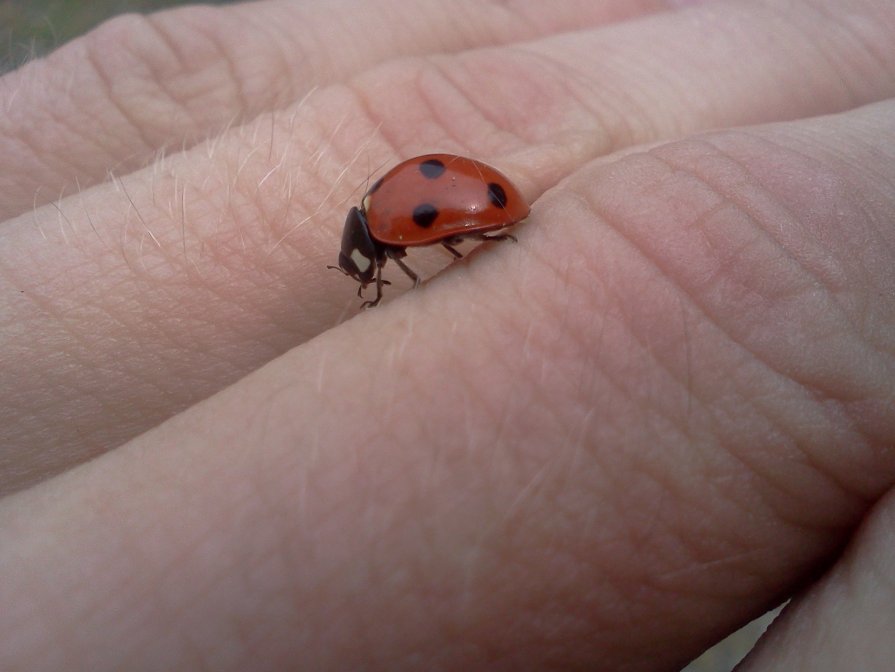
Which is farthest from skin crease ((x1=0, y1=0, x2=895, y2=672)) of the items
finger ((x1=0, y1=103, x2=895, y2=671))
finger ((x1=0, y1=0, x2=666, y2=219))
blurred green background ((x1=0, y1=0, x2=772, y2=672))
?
blurred green background ((x1=0, y1=0, x2=772, y2=672))

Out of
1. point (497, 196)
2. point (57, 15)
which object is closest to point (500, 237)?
point (497, 196)

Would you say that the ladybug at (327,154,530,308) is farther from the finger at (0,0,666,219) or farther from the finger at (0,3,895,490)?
the finger at (0,0,666,219)

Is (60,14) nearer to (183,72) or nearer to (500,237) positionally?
(183,72)

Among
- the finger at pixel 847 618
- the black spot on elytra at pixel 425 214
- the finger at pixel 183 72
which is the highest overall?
the finger at pixel 183 72

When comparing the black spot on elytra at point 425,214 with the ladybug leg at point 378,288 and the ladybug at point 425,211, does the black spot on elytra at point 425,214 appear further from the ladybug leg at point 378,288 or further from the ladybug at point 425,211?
the ladybug leg at point 378,288

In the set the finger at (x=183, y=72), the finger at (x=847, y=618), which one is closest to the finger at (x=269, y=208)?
the finger at (x=183, y=72)

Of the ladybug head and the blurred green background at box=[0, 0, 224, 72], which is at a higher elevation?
the blurred green background at box=[0, 0, 224, 72]

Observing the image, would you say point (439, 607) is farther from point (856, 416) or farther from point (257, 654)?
point (856, 416)

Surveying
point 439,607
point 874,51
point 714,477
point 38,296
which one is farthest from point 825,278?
point 874,51
